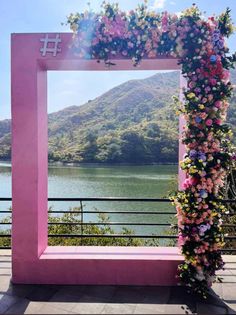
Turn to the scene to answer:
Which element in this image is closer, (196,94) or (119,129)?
(196,94)

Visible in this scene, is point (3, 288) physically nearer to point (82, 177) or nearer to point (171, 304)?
point (171, 304)

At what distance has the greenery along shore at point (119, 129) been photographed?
59.2 feet

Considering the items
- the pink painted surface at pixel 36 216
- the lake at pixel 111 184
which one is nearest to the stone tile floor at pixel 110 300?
the pink painted surface at pixel 36 216

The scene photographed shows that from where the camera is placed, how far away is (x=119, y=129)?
2369cm

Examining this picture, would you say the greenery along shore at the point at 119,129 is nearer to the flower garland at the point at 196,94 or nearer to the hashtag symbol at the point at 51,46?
the hashtag symbol at the point at 51,46

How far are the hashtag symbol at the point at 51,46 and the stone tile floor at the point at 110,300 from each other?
7.07 feet

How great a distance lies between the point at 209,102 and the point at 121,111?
91.1 ft

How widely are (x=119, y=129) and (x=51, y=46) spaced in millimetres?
20522

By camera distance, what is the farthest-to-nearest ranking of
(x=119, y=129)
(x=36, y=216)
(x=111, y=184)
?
(x=119, y=129) < (x=111, y=184) < (x=36, y=216)

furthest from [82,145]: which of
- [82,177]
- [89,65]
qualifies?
[89,65]

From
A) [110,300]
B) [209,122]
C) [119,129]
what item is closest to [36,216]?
[110,300]

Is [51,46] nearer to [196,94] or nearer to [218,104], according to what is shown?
[196,94]

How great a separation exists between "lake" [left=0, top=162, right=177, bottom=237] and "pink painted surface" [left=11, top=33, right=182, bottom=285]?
8658 mm

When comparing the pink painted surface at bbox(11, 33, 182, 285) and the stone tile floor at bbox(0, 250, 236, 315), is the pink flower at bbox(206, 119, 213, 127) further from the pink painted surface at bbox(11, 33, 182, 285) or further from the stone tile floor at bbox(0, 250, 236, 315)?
the stone tile floor at bbox(0, 250, 236, 315)
